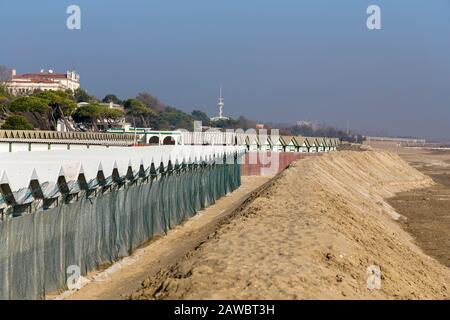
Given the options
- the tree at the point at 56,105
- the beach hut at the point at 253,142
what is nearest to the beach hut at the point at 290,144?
the beach hut at the point at 253,142

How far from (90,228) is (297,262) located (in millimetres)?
6043

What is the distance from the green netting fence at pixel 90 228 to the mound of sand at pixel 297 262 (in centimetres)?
234

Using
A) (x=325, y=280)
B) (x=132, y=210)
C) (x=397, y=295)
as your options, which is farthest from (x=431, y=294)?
(x=132, y=210)

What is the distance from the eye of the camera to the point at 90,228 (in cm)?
1648

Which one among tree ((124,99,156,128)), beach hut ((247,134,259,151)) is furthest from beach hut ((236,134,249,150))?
tree ((124,99,156,128))

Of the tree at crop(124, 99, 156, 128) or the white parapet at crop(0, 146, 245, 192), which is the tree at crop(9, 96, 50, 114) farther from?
the white parapet at crop(0, 146, 245, 192)

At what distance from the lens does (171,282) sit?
1173cm

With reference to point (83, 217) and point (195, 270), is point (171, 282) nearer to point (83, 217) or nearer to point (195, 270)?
point (195, 270)

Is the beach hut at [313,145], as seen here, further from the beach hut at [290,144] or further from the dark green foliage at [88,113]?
the dark green foliage at [88,113]

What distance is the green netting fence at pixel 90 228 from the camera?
12490mm

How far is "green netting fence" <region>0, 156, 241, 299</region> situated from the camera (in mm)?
12490
